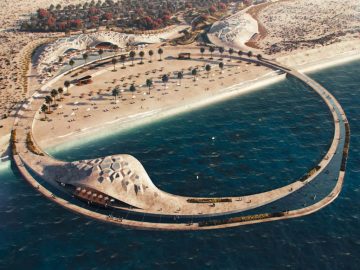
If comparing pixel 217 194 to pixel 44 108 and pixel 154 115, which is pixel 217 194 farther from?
pixel 44 108

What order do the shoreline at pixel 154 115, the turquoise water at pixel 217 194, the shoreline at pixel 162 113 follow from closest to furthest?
the turquoise water at pixel 217 194 → the shoreline at pixel 162 113 → the shoreline at pixel 154 115

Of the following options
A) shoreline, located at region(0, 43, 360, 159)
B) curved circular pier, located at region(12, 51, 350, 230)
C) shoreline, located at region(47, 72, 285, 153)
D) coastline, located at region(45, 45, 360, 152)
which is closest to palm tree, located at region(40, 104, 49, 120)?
shoreline, located at region(0, 43, 360, 159)

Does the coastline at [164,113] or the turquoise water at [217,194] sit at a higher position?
the coastline at [164,113]

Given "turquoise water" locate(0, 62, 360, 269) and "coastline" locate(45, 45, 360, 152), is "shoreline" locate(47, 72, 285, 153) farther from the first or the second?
"turquoise water" locate(0, 62, 360, 269)

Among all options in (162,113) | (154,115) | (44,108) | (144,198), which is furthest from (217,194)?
(44,108)

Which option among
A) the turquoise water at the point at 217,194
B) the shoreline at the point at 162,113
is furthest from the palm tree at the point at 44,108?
the turquoise water at the point at 217,194

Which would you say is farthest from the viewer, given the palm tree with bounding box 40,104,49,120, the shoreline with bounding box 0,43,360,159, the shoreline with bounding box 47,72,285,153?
the palm tree with bounding box 40,104,49,120

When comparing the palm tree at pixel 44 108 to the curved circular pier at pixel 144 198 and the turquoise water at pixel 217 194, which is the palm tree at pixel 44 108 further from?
the curved circular pier at pixel 144 198

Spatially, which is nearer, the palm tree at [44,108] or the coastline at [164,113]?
the coastline at [164,113]
